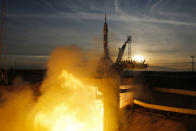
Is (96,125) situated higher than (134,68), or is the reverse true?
(134,68)

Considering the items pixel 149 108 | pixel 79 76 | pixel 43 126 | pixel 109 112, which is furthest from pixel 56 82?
pixel 149 108

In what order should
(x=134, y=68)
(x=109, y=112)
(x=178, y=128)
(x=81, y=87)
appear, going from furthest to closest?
(x=134, y=68)
(x=81, y=87)
(x=109, y=112)
(x=178, y=128)

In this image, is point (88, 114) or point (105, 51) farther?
point (88, 114)

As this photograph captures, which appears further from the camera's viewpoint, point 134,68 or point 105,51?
point 134,68

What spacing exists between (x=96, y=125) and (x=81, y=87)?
603cm

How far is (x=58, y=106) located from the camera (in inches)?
1027

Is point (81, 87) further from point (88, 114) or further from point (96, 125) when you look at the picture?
point (96, 125)

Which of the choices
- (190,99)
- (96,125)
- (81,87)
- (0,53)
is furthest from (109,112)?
(0,53)

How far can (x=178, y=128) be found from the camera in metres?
19.2

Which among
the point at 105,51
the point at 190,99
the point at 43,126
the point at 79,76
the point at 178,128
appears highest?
the point at 105,51

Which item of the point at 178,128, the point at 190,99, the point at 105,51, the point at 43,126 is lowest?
the point at 43,126

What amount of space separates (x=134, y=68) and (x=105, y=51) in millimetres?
16221

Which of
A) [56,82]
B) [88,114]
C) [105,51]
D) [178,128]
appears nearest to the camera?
[178,128]

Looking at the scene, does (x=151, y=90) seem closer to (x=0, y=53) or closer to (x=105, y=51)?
(x=105, y=51)
